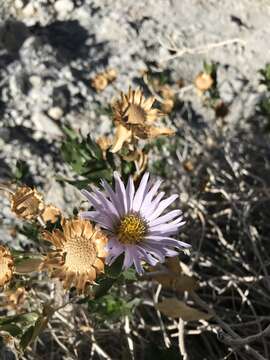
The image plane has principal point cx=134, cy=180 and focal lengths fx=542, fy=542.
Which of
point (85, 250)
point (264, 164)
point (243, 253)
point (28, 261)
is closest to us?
point (85, 250)

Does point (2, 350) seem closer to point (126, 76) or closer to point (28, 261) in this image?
point (28, 261)

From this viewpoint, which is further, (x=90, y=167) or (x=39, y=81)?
(x=39, y=81)

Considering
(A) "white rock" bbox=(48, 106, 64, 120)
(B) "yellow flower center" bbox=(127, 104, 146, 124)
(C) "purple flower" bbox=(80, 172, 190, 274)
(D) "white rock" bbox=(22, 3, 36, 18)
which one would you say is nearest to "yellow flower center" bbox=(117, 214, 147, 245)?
(C) "purple flower" bbox=(80, 172, 190, 274)

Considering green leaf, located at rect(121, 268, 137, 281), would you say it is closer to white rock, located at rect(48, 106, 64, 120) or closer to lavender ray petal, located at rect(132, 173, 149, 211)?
lavender ray petal, located at rect(132, 173, 149, 211)

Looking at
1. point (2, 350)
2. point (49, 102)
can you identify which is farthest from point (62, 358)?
point (49, 102)

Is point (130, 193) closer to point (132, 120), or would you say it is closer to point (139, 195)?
point (139, 195)
